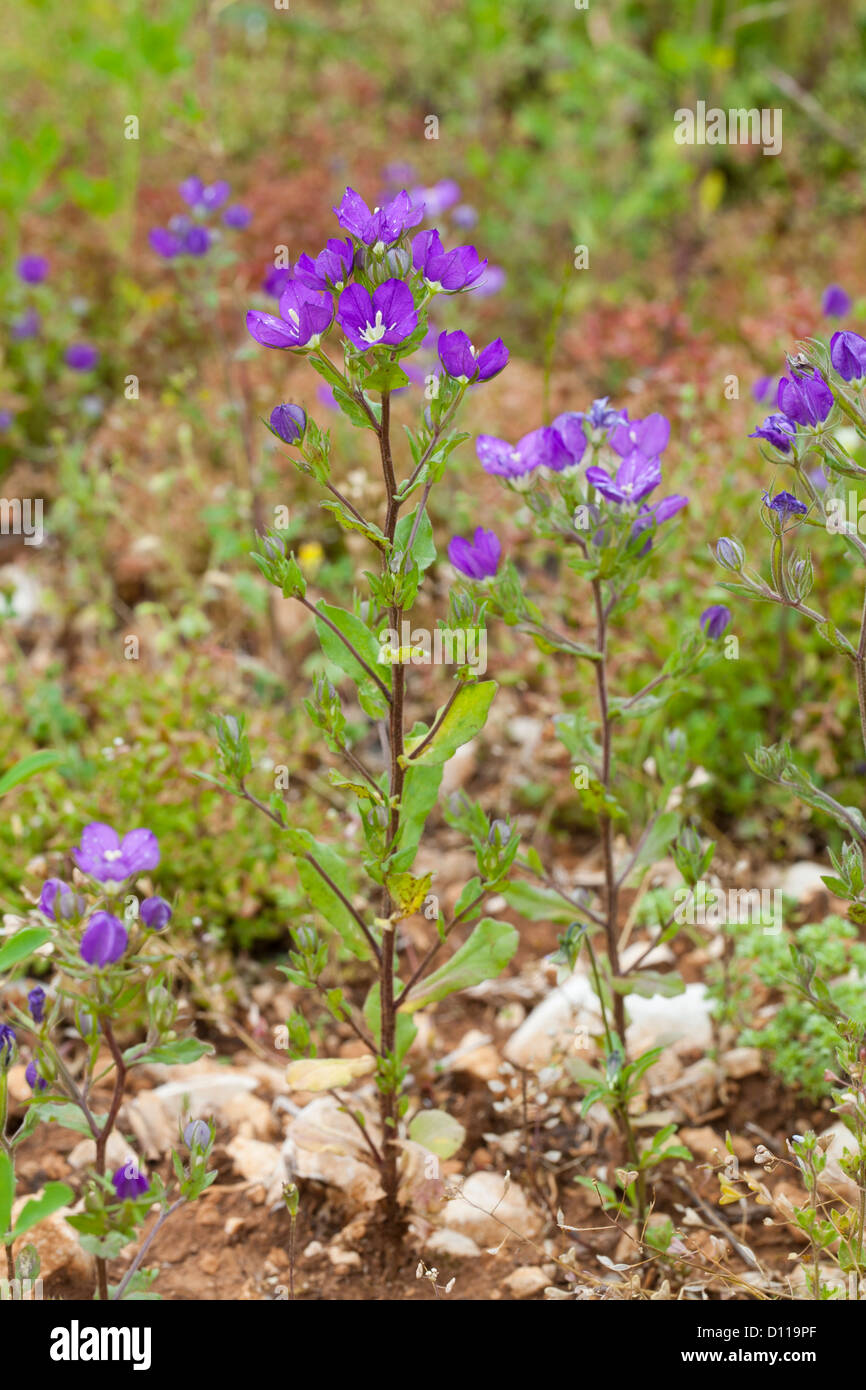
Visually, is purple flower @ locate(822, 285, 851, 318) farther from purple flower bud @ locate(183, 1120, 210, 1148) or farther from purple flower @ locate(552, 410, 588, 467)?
purple flower bud @ locate(183, 1120, 210, 1148)

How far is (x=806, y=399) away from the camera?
1584 mm

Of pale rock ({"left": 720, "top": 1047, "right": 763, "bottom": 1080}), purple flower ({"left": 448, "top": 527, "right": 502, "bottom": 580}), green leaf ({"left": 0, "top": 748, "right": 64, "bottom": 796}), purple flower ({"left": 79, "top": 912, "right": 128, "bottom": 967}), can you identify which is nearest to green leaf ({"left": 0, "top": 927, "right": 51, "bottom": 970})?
purple flower ({"left": 79, "top": 912, "right": 128, "bottom": 967})

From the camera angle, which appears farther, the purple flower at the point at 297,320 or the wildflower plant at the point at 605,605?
the wildflower plant at the point at 605,605

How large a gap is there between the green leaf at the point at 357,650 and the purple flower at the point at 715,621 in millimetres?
490

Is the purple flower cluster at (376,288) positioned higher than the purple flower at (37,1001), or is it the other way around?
the purple flower cluster at (376,288)

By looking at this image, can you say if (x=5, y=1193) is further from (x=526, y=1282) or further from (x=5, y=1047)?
(x=526, y=1282)

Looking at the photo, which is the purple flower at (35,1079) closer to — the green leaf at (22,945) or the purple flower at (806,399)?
the green leaf at (22,945)

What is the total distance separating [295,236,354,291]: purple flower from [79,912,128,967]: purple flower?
817 mm

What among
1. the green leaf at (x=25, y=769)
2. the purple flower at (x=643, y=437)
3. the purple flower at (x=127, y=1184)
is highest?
the purple flower at (x=643, y=437)

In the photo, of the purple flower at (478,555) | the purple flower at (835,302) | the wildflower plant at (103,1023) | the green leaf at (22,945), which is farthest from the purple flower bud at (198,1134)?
the purple flower at (835,302)

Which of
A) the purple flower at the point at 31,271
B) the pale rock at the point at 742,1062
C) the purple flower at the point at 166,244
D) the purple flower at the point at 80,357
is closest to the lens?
the pale rock at the point at 742,1062

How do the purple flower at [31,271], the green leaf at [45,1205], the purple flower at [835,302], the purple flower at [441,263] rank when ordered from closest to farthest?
the green leaf at [45,1205]
the purple flower at [441,263]
the purple flower at [835,302]
the purple flower at [31,271]

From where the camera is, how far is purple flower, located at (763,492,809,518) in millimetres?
1578

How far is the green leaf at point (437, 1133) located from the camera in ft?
6.29
